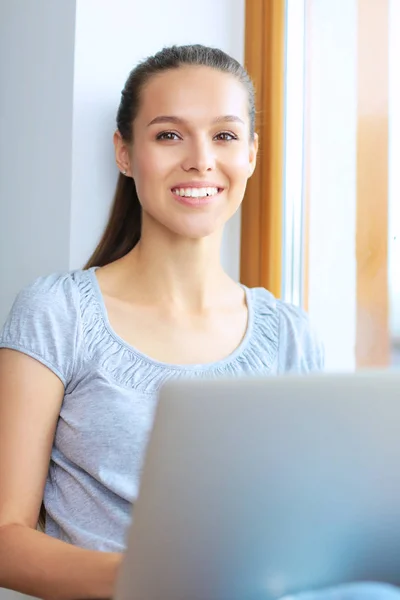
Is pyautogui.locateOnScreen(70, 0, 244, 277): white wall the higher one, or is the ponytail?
pyautogui.locateOnScreen(70, 0, 244, 277): white wall

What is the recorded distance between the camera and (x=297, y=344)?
1.60m

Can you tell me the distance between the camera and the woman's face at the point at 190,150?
147 cm

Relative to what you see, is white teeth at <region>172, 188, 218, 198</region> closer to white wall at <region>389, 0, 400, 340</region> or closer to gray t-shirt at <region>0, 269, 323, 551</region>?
gray t-shirt at <region>0, 269, 323, 551</region>

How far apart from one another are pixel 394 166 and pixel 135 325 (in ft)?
2.00

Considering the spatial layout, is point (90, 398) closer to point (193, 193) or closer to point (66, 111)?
point (193, 193)

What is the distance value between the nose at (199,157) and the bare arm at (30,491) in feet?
1.42

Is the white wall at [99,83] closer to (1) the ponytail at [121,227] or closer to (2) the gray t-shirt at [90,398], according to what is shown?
(1) the ponytail at [121,227]

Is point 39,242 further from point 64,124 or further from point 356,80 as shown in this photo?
point 356,80

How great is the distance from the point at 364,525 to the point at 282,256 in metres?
1.30

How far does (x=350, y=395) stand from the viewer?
2.01 ft

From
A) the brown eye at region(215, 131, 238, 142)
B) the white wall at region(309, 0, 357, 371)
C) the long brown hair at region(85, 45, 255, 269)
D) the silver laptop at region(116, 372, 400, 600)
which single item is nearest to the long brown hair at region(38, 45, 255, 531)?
the long brown hair at region(85, 45, 255, 269)

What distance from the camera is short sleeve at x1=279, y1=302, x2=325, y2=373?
5.21ft

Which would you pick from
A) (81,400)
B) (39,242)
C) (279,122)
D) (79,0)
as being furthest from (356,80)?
(81,400)

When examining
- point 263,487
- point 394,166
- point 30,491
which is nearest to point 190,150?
point 394,166
